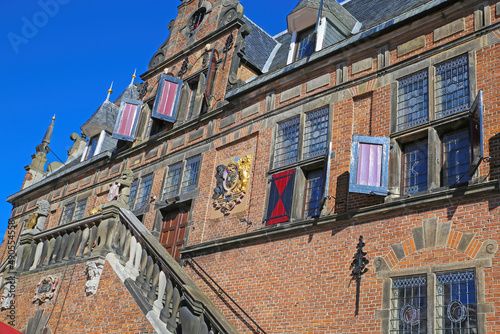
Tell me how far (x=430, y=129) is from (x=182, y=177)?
766 cm

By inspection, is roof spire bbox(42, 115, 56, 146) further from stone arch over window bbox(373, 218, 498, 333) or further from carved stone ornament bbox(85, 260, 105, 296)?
stone arch over window bbox(373, 218, 498, 333)

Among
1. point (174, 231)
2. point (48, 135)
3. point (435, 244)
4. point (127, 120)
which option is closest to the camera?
point (435, 244)

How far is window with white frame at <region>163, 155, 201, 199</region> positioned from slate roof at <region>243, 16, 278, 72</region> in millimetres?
3638

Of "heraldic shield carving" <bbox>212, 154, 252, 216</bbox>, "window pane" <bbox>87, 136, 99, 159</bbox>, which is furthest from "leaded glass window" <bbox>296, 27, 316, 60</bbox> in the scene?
"window pane" <bbox>87, 136, 99, 159</bbox>

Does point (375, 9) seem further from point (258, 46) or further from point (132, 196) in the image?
point (132, 196)

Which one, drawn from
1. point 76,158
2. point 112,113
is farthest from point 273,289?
point 76,158

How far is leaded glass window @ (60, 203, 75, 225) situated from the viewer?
20.6 m

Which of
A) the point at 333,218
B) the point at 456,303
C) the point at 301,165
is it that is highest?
the point at 301,165

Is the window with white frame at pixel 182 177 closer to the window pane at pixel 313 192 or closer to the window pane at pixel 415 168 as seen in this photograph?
the window pane at pixel 313 192

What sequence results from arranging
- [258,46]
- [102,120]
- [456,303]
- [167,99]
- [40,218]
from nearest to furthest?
[456,303]
[40,218]
[167,99]
[258,46]
[102,120]

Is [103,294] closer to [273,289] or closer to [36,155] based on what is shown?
[273,289]

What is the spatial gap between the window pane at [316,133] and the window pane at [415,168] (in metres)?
2.06

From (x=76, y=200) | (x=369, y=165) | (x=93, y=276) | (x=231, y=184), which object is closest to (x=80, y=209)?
(x=76, y=200)

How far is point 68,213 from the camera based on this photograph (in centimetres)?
2080
